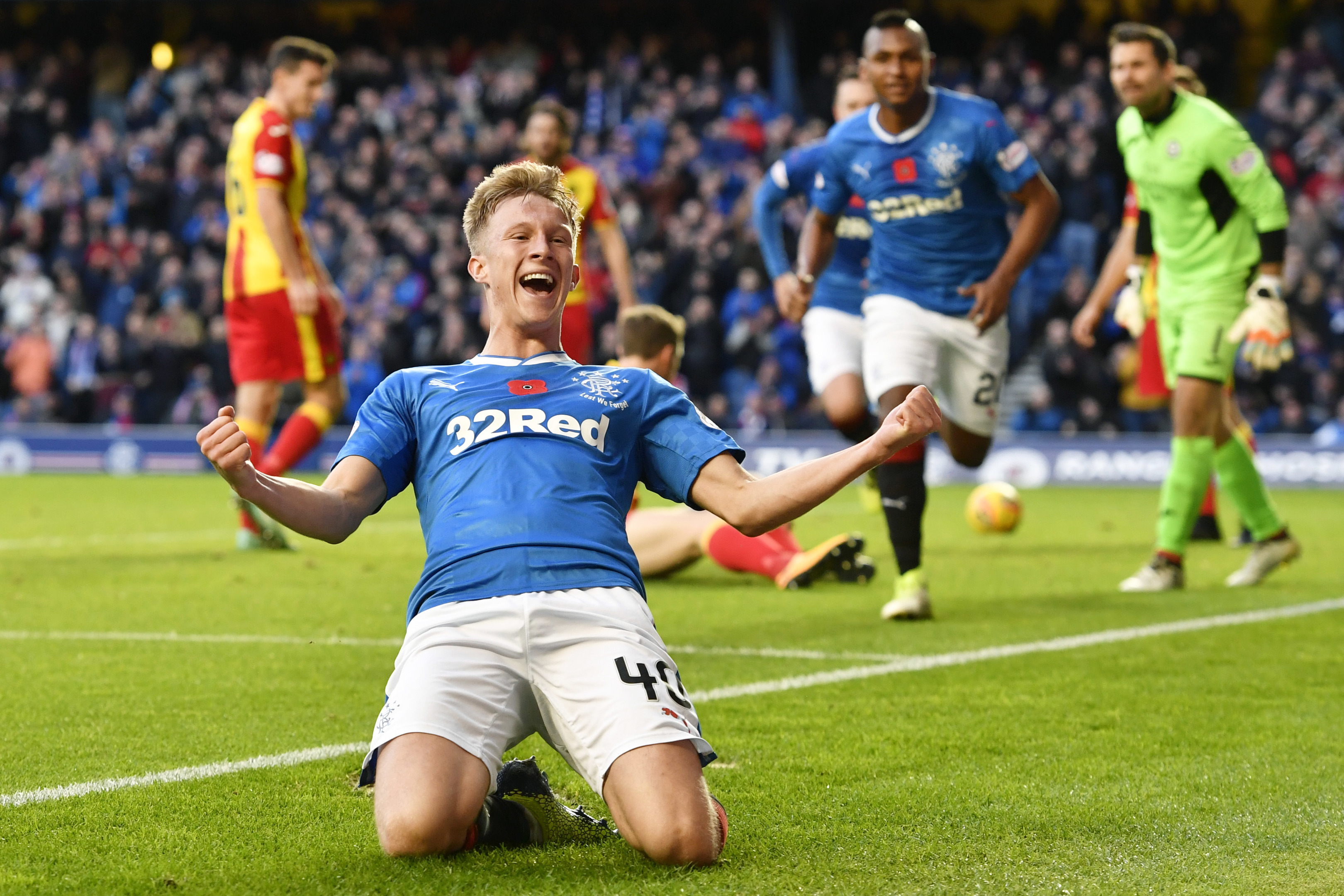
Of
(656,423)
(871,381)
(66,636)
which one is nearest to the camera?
(656,423)

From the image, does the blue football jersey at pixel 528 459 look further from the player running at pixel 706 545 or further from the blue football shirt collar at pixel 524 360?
the player running at pixel 706 545

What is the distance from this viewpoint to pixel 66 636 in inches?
235

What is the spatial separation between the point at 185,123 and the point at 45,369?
482cm

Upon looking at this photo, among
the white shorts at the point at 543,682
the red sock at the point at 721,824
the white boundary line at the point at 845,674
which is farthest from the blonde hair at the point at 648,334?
the red sock at the point at 721,824

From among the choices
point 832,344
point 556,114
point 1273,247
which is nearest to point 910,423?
point 1273,247

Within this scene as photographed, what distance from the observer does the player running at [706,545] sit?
295 inches

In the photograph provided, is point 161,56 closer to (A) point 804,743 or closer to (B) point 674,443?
(A) point 804,743

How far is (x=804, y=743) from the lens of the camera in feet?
13.6

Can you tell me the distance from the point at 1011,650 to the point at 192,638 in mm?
2938

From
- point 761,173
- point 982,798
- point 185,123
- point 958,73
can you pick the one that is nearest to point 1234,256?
point 982,798

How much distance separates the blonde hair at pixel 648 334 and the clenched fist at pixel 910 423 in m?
4.52

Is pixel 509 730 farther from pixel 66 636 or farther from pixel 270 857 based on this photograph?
pixel 66 636

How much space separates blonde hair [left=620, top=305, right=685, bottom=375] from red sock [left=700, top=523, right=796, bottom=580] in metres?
0.91

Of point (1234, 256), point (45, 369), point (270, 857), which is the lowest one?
point (45, 369)
